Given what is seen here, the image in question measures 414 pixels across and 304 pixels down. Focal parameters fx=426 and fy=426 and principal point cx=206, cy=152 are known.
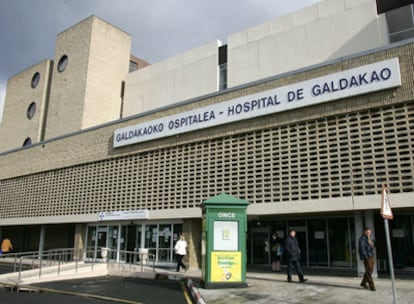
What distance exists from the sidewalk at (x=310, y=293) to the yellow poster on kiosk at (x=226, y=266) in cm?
41

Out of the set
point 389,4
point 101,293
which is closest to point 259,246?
point 101,293

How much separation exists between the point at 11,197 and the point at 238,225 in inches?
932

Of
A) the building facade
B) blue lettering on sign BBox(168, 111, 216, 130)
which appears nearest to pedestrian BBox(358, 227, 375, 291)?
the building facade

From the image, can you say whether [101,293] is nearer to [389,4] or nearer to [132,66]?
[389,4]

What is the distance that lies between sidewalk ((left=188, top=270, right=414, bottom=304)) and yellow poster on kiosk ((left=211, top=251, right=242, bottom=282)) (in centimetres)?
41

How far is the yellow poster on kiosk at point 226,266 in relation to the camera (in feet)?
39.6

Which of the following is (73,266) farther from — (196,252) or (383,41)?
(383,41)

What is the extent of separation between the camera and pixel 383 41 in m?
21.1

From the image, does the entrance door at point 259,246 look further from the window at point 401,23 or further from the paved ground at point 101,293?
the window at point 401,23

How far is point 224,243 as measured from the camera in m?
12.4

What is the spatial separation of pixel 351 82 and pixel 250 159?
5.19 metres

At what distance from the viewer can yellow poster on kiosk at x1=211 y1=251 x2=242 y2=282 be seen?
12078 mm

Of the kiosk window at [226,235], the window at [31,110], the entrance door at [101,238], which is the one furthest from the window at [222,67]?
the window at [31,110]

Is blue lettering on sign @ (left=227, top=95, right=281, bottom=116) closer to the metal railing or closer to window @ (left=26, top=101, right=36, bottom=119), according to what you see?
the metal railing
